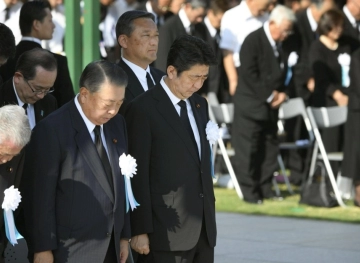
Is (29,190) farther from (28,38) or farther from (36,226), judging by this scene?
(28,38)

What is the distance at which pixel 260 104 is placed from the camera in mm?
11703

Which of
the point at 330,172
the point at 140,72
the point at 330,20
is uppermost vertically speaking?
the point at 140,72

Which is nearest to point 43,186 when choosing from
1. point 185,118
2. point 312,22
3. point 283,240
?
point 185,118

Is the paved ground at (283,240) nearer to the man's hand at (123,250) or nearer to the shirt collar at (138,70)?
the shirt collar at (138,70)

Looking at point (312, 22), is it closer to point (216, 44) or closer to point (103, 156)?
point (216, 44)

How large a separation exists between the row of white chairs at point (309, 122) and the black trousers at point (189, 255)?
18.7 ft

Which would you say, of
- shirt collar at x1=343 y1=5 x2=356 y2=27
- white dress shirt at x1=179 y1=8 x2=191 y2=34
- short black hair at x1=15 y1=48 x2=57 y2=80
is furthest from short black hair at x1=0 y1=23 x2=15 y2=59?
shirt collar at x1=343 y1=5 x2=356 y2=27

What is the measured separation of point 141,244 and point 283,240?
3988 millimetres

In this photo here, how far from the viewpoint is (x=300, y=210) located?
442 inches

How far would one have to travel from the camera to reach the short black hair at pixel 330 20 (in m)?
12.3

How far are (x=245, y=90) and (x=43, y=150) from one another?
22.7ft

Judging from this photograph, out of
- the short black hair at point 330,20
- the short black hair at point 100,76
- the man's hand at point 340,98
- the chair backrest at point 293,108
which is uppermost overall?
the short black hair at point 100,76

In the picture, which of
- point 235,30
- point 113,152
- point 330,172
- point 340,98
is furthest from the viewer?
point 235,30

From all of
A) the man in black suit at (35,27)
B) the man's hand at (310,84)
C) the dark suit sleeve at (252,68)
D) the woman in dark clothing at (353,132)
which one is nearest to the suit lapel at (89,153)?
the man in black suit at (35,27)
